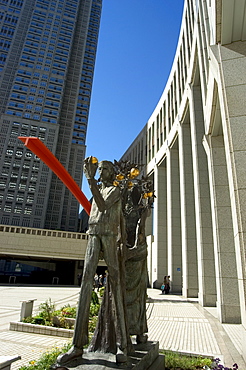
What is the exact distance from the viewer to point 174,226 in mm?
21922

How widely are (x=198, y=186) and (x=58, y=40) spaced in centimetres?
6311

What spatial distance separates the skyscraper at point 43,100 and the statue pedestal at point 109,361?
4602 centimetres

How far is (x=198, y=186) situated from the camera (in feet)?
50.1

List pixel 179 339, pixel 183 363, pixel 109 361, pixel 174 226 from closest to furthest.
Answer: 1. pixel 109 361
2. pixel 183 363
3. pixel 179 339
4. pixel 174 226

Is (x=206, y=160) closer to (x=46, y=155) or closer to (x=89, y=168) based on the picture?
(x=46, y=155)

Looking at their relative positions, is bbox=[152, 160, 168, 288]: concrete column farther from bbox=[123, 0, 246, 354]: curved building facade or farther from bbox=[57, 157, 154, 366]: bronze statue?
bbox=[57, 157, 154, 366]: bronze statue

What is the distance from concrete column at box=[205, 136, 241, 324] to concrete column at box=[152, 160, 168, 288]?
1427 centimetres

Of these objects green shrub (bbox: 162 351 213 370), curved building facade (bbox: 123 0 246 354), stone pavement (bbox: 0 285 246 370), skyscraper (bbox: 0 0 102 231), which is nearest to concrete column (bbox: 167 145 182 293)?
curved building facade (bbox: 123 0 246 354)

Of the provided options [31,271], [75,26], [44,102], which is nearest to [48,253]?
[31,271]

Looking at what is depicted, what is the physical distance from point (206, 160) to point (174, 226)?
319 inches

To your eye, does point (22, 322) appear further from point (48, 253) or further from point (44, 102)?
point (44, 102)

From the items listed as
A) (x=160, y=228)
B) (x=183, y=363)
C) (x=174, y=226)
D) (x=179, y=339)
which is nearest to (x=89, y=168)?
(x=183, y=363)

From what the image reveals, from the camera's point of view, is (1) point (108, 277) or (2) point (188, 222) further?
(2) point (188, 222)

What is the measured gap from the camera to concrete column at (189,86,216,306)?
1332 centimetres
